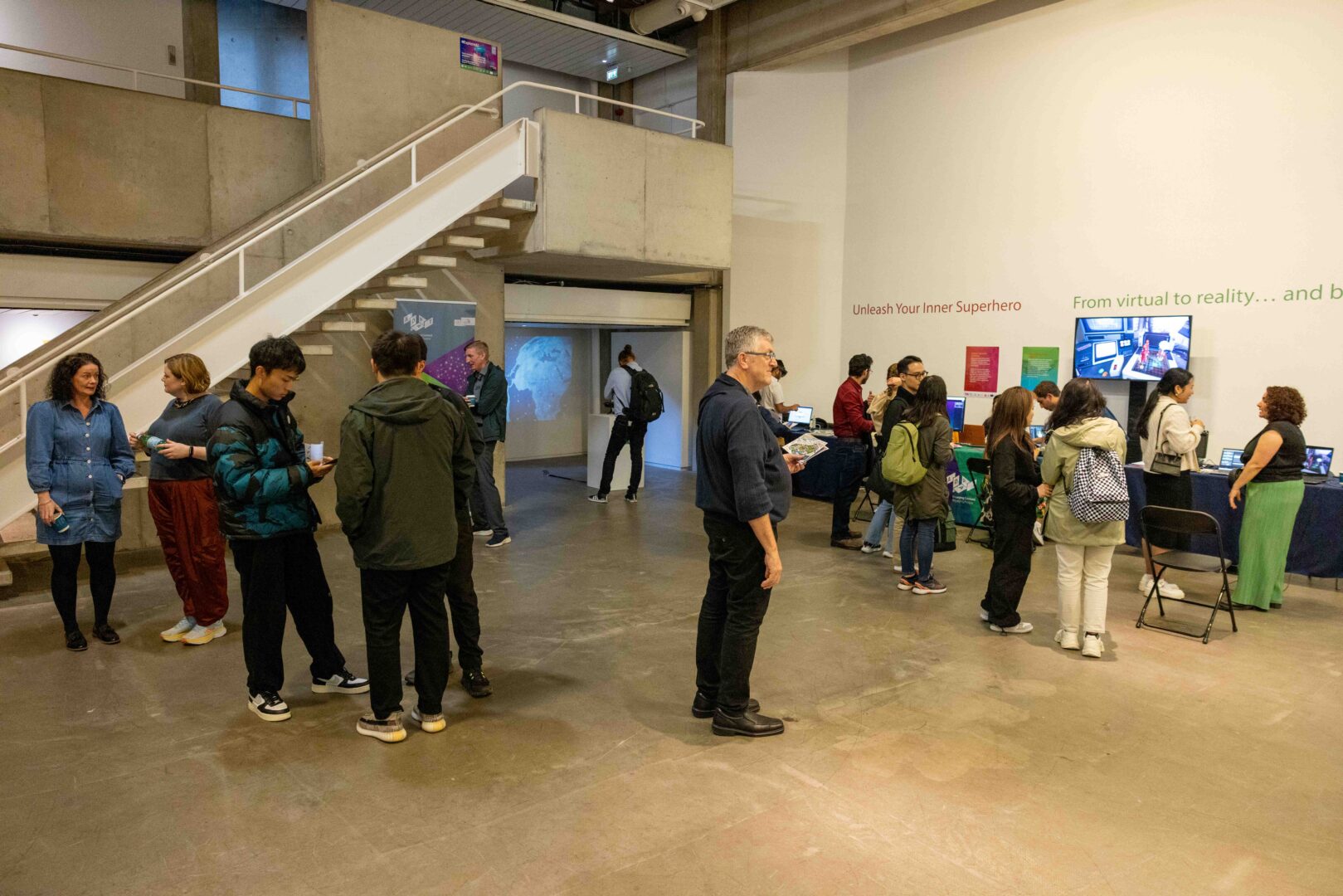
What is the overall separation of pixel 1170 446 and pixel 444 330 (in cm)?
593

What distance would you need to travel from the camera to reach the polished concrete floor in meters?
2.82

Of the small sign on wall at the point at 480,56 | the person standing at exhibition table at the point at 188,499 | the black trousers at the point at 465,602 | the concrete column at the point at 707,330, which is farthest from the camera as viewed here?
the concrete column at the point at 707,330

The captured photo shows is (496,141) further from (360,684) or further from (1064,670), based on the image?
(1064,670)

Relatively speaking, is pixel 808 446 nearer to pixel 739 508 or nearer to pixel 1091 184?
pixel 739 508

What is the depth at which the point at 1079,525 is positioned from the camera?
4691 mm

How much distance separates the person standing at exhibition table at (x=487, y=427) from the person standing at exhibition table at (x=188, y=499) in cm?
245

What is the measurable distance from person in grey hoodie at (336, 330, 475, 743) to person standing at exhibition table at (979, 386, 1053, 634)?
300 centimetres

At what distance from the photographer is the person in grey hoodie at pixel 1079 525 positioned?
466cm

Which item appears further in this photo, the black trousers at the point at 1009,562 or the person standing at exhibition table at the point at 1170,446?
the person standing at exhibition table at the point at 1170,446

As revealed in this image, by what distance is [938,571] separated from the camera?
661cm

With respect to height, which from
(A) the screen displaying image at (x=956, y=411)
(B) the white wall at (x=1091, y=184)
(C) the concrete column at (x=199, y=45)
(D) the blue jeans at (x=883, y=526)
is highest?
(C) the concrete column at (x=199, y=45)

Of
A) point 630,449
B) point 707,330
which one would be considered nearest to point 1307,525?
point 630,449

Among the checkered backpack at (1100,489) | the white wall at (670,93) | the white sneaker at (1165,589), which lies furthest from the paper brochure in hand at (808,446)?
the white wall at (670,93)

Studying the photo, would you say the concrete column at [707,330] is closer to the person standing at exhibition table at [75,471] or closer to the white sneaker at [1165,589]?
the white sneaker at [1165,589]
